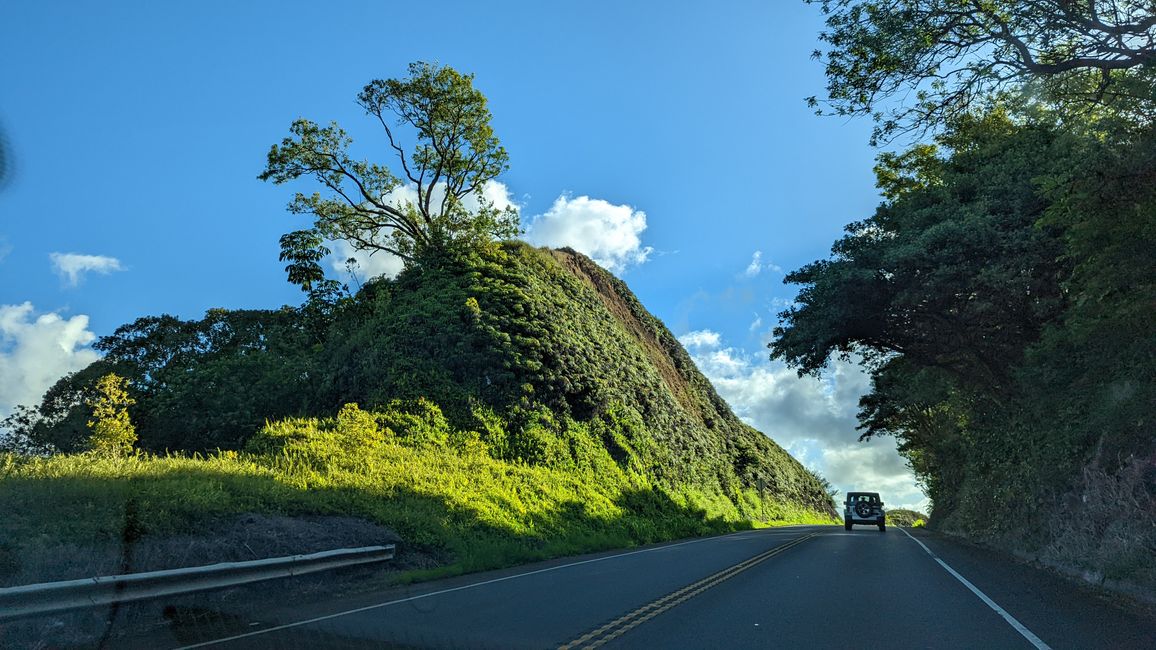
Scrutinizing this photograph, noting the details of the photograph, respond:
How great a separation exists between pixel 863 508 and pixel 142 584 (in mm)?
36606

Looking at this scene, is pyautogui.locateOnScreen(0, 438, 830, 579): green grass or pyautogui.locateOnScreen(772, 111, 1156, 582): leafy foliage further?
pyautogui.locateOnScreen(772, 111, 1156, 582): leafy foliage

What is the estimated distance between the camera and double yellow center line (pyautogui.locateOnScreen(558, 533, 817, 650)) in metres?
7.48

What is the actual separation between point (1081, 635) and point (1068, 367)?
43.0 ft

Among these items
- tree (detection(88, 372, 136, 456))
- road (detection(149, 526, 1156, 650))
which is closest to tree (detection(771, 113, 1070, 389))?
road (detection(149, 526, 1156, 650))

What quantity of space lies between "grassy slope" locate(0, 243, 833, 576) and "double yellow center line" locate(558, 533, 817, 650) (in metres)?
5.29

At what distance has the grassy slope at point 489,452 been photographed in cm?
1327

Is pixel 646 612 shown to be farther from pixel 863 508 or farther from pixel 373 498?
pixel 863 508

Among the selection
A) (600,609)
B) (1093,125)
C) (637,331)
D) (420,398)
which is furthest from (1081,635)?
(637,331)

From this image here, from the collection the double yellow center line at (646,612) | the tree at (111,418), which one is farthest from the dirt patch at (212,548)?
the tree at (111,418)

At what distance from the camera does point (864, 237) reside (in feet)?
82.7

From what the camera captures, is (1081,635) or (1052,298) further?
(1052,298)

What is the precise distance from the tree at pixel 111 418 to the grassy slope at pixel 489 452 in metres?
9.78

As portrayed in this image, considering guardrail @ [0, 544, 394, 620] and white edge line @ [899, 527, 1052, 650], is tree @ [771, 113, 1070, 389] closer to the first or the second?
white edge line @ [899, 527, 1052, 650]

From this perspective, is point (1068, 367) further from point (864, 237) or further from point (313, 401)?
point (313, 401)
